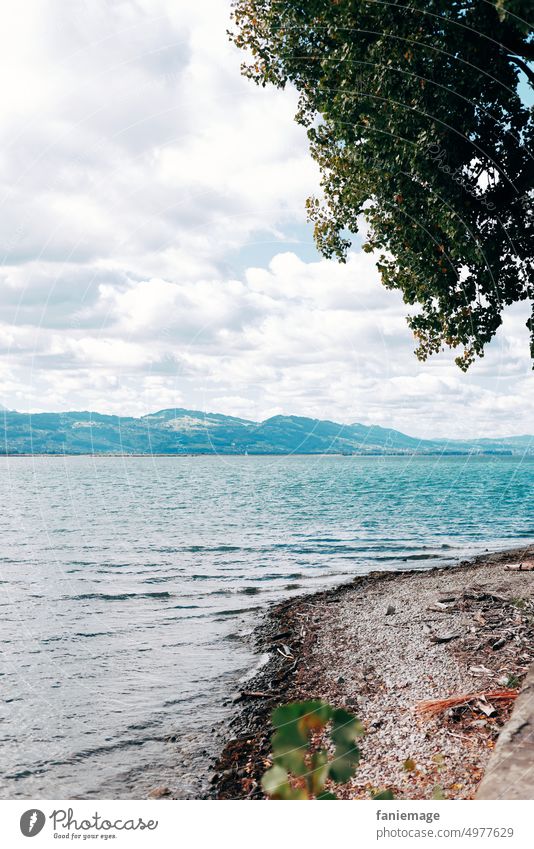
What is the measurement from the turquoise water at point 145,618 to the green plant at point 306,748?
222 inches

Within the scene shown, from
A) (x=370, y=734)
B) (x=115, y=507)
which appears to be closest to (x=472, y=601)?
(x=370, y=734)

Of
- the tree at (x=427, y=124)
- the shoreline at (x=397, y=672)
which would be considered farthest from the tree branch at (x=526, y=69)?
the shoreline at (x=397, y=672)

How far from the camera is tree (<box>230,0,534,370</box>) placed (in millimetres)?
10812

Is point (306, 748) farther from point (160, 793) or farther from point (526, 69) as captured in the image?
point (526, 69)

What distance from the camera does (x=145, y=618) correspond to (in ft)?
64.6

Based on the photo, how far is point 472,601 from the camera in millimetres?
15961
